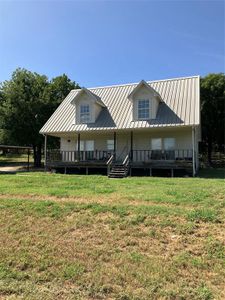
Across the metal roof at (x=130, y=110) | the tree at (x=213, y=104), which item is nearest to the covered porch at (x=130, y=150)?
the metal roof at (x=130, y=110)

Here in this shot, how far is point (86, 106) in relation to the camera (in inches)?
915

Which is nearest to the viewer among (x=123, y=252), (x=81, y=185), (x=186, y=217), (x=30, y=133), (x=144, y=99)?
(x=123, y=252)

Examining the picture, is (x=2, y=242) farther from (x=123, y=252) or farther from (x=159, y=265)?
(x=159, y=265)

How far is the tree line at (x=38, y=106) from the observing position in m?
32.0

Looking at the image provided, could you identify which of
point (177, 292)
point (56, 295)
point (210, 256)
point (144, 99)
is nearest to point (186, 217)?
point (210, 256)

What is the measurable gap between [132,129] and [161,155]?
267 cm

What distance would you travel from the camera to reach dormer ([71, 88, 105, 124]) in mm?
22906

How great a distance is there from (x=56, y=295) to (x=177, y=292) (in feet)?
6.17

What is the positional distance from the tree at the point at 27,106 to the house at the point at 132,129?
27.1 feet

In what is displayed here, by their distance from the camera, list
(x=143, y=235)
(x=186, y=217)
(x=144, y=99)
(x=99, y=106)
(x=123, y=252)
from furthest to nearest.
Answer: (x=99, y=106), (x=144, y=99), (x=186, y=217), (x=143, y=235), (x=123, y=252)

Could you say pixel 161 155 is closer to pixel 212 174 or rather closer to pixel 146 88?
pixel 212 174

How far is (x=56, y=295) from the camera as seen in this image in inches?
187

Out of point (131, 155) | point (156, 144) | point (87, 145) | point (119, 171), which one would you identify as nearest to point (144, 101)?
point (156, 144)

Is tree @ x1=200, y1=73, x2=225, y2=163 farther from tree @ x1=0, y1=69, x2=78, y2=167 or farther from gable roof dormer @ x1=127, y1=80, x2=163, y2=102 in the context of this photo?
tree @ x1=0, y1=69, x2=78, y2=167
